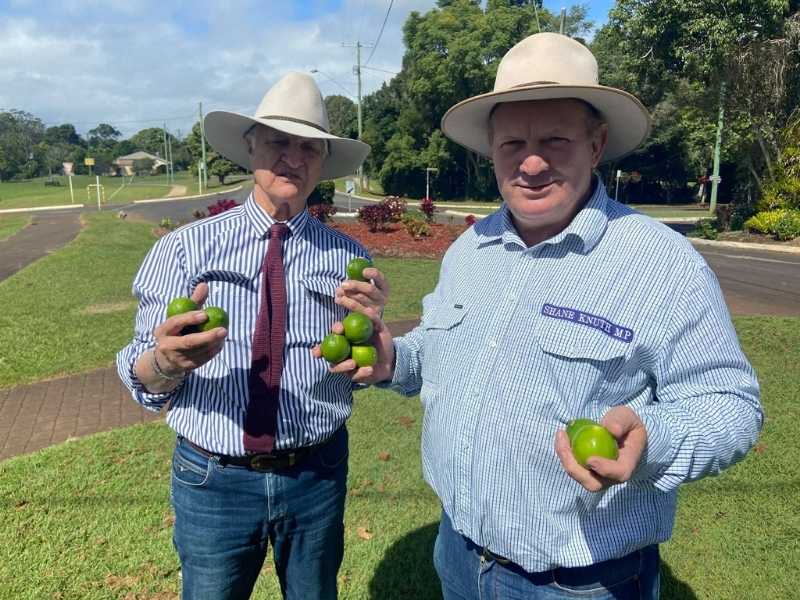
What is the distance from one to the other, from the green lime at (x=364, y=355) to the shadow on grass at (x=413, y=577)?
209 cm

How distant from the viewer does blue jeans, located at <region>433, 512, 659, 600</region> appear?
6.64ft

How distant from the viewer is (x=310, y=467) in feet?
8.77

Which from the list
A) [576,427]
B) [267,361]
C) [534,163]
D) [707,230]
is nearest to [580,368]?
[576,427]

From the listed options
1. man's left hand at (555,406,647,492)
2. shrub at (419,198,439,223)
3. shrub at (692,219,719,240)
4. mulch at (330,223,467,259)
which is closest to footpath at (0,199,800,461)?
man's left hand at (555,406,647,492)

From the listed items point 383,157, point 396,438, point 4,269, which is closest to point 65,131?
point 383,157

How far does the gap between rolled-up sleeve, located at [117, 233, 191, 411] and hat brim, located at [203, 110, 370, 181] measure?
2.01 ft

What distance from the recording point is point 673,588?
385 centimetres

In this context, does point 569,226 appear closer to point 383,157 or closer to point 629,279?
point 629,279

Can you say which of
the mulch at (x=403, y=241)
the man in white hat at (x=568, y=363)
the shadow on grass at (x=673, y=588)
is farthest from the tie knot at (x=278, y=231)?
the mulch at (x=403, y=241)

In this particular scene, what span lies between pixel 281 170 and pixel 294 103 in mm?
331

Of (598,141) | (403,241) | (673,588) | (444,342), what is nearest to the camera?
(598,141)

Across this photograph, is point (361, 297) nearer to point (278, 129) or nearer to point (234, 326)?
point (234, 326)

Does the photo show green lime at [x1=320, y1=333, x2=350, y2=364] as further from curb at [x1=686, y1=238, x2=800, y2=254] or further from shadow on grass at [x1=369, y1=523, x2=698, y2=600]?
curb at [x1=686, y1=238, x2=800, y2=254]

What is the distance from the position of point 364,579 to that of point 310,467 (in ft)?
5.47
